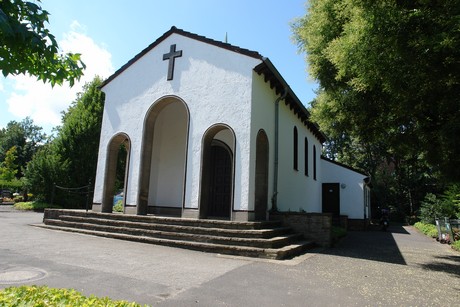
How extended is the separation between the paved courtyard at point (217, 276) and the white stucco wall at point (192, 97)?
9.95 feet

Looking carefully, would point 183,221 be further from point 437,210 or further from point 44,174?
point 437,210

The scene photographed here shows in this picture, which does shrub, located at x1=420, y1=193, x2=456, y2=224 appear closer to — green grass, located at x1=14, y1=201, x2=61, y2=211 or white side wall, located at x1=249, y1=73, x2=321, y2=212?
white side wall, located at x1=249, y1=73, x2=321, y2=212

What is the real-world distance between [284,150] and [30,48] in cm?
1130

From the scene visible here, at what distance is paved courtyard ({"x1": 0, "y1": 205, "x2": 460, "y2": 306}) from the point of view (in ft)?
16.0

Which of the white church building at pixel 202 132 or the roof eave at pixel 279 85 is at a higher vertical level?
the roof eave at pixel 279 85

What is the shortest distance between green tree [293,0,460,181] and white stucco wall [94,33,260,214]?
2.40 meters

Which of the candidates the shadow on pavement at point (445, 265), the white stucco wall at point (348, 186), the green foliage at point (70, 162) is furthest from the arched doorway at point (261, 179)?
the green foliage at point (70, 162)

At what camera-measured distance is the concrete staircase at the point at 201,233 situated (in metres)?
8.25

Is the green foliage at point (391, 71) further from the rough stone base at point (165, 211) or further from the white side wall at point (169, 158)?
the rough stone base at point (165, 211)

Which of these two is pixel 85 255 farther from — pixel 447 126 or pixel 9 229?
pixel 447 126

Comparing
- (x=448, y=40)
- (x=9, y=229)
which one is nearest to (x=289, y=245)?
(x=448, y=40)

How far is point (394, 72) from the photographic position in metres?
6.82

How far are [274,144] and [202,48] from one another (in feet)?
14.3

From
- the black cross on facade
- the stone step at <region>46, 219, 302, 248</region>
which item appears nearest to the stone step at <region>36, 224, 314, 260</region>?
the stone step at <region>46, 219, 302, 248</region>
